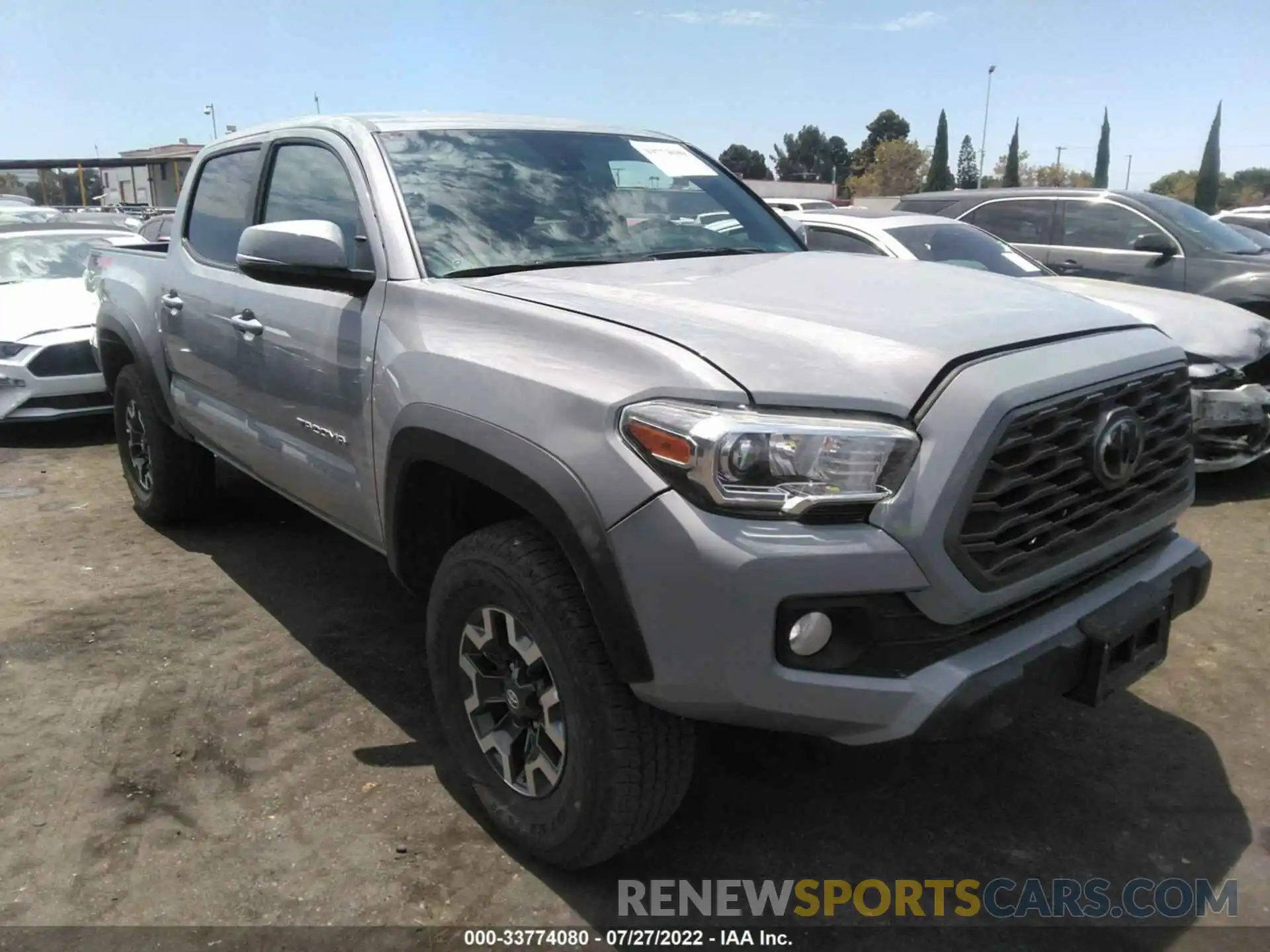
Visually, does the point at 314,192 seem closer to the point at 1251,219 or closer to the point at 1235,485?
the point at 1235,485

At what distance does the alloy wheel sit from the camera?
2.40m

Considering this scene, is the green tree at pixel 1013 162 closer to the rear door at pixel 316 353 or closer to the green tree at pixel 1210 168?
the green tree at pixel 1210 168

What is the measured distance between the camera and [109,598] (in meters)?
4.33

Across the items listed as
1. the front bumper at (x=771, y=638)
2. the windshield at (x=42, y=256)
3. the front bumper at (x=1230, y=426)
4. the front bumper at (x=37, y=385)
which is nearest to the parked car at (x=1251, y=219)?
the front bumper at (x=1230, y=426)

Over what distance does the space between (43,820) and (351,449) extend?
1310 millimetres

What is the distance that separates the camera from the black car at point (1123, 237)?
688 cm

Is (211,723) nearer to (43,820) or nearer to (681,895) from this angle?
(43,820)

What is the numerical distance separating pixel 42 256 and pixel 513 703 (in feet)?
26.9

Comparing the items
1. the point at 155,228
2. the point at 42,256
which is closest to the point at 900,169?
the point at 155,228

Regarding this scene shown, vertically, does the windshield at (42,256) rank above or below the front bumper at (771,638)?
above

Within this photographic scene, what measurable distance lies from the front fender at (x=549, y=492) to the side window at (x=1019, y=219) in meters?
6.69

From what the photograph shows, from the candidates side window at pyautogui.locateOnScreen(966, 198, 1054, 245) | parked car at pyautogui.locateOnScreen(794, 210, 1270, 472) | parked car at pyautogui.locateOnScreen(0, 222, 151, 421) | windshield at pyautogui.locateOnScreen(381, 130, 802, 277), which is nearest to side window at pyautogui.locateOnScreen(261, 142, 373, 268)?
windshield at pyautogui.locateOnScreen(381, 130, 802, 277)

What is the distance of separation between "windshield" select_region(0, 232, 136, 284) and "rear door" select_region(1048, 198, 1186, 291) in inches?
318

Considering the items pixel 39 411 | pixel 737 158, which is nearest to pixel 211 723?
pixel 39 411
